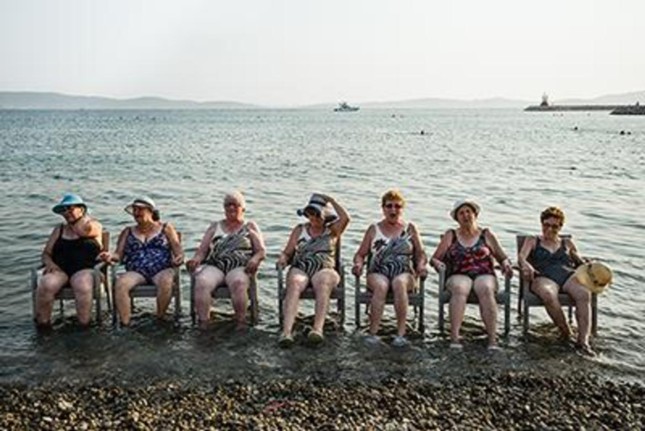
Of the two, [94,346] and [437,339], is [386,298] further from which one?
[94,346]

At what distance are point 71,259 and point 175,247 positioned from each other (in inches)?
Answer: 45.4

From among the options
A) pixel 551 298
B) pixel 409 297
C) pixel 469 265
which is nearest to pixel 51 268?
pixel 409 297

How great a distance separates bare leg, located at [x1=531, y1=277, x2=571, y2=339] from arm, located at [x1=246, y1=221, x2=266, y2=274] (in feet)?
9.57

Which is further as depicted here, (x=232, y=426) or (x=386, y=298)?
(x=386, y=298)

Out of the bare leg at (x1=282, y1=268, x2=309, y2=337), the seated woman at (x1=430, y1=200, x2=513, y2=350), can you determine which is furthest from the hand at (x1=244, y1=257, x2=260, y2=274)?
the seated woman at (x1=430, y1=200, x2=513, y2=350)

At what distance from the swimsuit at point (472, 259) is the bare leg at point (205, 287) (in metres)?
2.53

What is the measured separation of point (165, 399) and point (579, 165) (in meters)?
28.0

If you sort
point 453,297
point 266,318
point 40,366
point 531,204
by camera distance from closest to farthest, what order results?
point 40,366
point 453,297
point 266,318
point 531,204

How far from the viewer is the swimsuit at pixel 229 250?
24.8 ft

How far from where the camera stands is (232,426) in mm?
5074

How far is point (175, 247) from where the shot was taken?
7594 millimetres

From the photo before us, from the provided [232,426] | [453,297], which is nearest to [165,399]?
[232,426]

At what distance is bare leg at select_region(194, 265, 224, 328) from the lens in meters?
7.24

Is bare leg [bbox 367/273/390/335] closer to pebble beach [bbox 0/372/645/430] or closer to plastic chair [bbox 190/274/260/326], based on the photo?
pebble beach [bbox 0/372/645/430]
